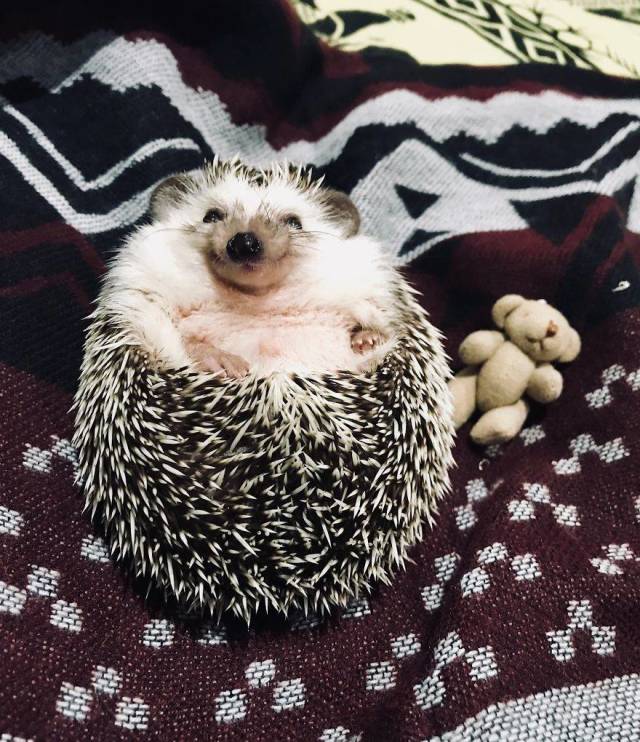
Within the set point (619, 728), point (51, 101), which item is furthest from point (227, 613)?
point (51, 101)

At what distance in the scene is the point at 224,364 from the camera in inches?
53.8

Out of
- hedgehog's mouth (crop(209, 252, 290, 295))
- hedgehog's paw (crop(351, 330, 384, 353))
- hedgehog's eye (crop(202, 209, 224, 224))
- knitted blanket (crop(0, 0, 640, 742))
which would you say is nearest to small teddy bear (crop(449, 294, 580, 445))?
knitted blanket (crop(0, 0, 640, 742))

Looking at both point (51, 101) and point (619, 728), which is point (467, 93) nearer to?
point (51, 101)

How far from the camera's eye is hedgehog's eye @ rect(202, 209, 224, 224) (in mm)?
1717

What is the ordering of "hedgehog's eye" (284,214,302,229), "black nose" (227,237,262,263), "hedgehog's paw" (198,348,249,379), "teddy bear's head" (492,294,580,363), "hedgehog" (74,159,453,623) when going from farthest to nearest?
"hedgehog's eye" (284,214,302,229)
"teddy bear's head" (492,294,580,363)
"black nose" (227,237,262,263)
"hedgehog's paw" (198,348,249,379)
"hedgehog" (74,159,453,623)

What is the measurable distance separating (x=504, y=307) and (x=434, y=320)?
27cm

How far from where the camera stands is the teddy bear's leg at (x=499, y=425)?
1668 mm

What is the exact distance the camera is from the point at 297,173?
1.87m

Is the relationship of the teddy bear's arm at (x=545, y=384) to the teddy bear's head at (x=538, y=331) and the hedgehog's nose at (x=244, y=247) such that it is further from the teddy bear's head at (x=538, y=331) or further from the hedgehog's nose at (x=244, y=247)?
the hedgehog's nose at (x=244, y=247)

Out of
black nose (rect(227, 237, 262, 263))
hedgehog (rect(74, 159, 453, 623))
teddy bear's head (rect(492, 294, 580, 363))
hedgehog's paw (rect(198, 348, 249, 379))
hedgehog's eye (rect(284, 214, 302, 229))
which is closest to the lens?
hedgehog (rect(74, 159, 453, 623))

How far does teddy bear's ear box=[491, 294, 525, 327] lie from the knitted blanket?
15cm

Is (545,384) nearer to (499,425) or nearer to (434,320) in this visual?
(499,425)

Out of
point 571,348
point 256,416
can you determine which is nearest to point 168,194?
point 256,416

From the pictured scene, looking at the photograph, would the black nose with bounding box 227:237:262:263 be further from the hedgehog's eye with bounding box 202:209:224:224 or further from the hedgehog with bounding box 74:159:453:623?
the hedgehog's eye with bounding box 202:209:224:224
